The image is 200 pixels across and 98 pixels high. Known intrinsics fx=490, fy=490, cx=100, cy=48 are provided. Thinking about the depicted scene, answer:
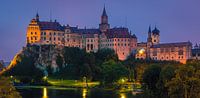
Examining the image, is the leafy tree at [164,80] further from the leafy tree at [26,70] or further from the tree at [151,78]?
the leafy tree at [26,70]

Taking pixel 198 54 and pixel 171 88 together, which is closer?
pixel 171 88

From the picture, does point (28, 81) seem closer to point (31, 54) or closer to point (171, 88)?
point (31, 54)

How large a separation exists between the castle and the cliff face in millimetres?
5848

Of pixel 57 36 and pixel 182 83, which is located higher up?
pixel 57 36

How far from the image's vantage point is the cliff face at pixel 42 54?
147875 mm

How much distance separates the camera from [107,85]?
10100 centimetres

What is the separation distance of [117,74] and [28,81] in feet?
95.9

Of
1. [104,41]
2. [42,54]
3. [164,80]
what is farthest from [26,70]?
[164,80]

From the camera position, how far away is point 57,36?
161 m

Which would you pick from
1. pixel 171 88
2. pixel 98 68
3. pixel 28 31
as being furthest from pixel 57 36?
pixel 171 88

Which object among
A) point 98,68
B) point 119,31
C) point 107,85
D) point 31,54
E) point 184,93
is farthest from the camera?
point 119,31

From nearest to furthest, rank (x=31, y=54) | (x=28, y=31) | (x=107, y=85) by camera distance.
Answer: (x=107, y=85) → (x=31, y=54) → (x=28, y=31)

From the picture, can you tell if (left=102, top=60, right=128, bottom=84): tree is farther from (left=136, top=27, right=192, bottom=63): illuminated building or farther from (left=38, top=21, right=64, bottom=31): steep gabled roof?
(left=136, top=27, right=192, bottom=63): illuminated building

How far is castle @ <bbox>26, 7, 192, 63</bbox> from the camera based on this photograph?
159 meters
